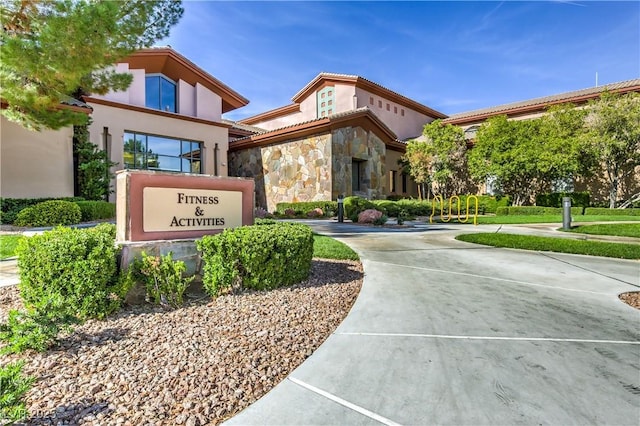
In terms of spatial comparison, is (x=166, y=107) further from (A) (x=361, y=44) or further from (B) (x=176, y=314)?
(B) (x=176, y=314)

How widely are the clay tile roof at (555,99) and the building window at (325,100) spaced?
38.9ft

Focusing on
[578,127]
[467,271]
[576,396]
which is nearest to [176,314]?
[576,396]

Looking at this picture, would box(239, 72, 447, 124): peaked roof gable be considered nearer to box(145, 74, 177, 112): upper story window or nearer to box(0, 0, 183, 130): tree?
box(145, 74, 177, 112): upper story window

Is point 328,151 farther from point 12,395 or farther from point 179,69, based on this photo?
point 12,395

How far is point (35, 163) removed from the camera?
1409cm

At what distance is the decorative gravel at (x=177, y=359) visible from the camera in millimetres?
2115

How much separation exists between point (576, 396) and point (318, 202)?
54.9ft

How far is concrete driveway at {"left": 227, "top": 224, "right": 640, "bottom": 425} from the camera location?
2090 mm

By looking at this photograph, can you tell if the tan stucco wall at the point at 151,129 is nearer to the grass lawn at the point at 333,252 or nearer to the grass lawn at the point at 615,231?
the grass lawn at the point at 333,252

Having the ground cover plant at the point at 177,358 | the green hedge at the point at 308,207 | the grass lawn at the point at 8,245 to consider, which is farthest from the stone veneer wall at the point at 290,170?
the ground cover plant at the point at 177,358

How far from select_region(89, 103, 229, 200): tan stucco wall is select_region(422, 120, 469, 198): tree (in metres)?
14.8

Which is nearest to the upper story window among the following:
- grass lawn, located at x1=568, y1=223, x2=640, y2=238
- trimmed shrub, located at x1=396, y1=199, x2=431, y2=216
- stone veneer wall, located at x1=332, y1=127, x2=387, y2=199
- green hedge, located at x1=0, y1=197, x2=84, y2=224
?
green hedge, located at x1=0, y1=197, x2=84, y2=224

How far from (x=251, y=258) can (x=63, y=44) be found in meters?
7.93

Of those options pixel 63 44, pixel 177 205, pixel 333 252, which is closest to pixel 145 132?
pixel 63 44
